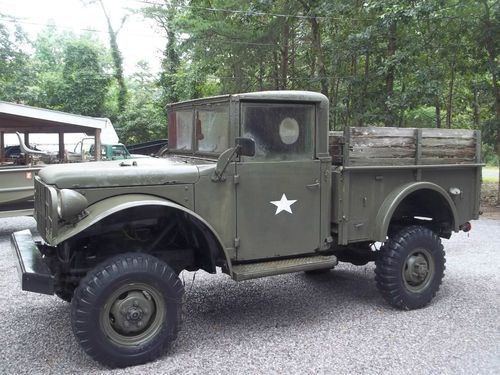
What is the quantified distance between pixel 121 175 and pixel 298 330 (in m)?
2.03

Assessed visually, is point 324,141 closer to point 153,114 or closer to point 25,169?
point 25,169

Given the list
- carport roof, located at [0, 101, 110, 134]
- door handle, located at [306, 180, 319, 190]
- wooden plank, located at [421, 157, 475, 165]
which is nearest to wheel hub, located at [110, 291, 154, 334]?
door handle, located at [306, 180, 319, 190]

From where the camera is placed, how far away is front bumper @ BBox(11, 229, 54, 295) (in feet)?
11.8

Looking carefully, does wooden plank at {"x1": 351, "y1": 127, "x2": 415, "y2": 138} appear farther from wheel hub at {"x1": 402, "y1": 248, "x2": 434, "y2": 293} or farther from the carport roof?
the carport roof

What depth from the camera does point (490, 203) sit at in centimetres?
1471

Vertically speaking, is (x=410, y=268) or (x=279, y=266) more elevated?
(x=279, y=266)

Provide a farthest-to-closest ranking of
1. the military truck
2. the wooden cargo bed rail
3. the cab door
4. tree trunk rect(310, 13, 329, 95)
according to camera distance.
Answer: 1. tree trunk rect(310, 13, 329, 95)
2. the wooden cargo bed rail
3. the cab door
4. the military truck

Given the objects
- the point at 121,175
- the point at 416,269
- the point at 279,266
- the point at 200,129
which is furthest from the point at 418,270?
the point at 121,175

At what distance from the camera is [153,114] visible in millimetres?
28156

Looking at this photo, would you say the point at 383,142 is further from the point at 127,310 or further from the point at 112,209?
the point at 127,310

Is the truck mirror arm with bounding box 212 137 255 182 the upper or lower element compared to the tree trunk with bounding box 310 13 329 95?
lower

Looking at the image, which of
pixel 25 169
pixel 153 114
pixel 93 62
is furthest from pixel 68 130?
pixel 93 62

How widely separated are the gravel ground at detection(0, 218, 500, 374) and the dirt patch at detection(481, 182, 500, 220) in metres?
6.79

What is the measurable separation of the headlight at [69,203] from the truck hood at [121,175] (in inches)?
6.8
